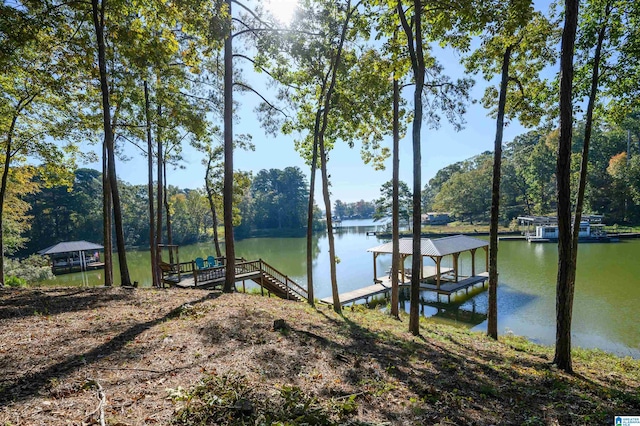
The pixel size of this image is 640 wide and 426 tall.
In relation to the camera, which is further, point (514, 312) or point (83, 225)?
point (83, 225)

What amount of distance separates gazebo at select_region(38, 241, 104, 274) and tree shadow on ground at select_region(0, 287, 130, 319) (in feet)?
67.1

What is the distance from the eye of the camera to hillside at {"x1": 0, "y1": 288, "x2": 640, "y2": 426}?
242 centimetres

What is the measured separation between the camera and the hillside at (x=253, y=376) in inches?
95.3

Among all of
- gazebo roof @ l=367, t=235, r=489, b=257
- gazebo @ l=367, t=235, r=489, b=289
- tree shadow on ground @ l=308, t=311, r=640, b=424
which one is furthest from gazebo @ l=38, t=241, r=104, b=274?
tree shadow on ground @ l=308, t=311, r=640, b=424

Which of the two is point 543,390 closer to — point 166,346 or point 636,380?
point 636,380

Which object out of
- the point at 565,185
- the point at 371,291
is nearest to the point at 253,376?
the point at 565,185

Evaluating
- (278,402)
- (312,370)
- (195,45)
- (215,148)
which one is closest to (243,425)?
(278,402)

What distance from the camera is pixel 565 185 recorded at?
14.6ft

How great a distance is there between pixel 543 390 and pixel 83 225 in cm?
4535

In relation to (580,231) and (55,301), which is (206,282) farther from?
(580,231)

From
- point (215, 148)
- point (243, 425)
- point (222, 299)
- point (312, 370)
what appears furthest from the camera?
point (215, 148)

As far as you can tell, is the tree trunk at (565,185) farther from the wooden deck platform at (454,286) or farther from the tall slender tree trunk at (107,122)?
the wooden deck platform at (454,286)

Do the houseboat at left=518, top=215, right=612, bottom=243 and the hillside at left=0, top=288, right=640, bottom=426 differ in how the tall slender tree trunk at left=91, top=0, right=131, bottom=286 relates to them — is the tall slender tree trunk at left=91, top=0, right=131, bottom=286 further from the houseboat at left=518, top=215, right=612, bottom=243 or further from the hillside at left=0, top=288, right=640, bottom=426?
the houseboat at left=518, top=215, right=612, bottom=243

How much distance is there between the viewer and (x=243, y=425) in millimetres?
2211
